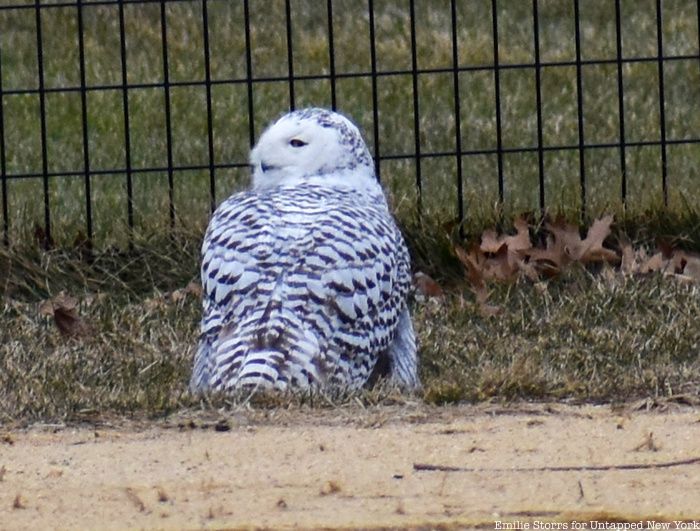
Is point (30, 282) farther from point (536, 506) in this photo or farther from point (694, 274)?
point (536, 506)

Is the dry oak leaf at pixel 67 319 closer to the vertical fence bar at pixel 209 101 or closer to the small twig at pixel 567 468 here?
the vertical fence bar at pixel 209 101

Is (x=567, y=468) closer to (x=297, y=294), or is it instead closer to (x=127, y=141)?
(x=297, y=294)

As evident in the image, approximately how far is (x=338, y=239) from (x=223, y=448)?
1.16m

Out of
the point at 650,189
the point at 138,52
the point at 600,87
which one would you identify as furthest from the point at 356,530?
the point at 138,52

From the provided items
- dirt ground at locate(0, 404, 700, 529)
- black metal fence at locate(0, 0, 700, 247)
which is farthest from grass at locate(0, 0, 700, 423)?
dirt ground at locate(0, 404, 700, 529)

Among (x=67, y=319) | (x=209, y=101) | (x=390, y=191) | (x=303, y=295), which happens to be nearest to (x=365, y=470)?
(x=303, y=295)

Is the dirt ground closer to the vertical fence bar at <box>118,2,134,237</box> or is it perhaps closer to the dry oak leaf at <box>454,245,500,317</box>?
the dry oak leaf at <box>454,245,500,317</box>

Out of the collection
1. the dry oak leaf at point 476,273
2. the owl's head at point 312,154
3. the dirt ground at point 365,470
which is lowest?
the dirt ground at point 365,470

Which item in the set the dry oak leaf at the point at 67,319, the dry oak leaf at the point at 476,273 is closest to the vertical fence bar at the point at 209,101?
the dry oak leaf at the point at 67,319

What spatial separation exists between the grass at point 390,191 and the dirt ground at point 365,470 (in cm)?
26

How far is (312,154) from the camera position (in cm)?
629

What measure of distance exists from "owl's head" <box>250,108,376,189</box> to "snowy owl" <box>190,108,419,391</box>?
0.16 meters

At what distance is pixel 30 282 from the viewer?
7.13m

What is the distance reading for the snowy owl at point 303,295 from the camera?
525 cm
